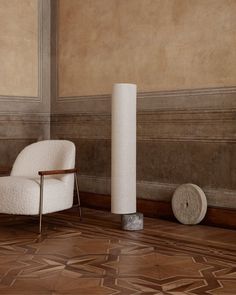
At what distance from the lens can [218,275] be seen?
3.52m

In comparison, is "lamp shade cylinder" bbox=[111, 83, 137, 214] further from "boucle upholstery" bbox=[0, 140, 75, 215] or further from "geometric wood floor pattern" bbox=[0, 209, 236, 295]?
"boucle upholstery" bbox=[0, 140, 75, 215]

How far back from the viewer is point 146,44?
5836mm

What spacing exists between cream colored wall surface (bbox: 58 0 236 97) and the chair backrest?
1126 millimetres

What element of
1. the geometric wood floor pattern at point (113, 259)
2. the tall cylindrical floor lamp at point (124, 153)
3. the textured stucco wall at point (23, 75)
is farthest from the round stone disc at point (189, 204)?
the textured stucco wall at point (23, 75)

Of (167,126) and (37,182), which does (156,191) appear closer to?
(167,126)

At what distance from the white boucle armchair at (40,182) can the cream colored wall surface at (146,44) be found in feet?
3.96

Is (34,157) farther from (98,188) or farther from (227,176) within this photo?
(227,176)

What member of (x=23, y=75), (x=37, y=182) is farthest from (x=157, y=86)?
(x=23, y=75)

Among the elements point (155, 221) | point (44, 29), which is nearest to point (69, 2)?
point (44, 29)

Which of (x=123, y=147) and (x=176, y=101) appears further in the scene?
(x=176, y=101)

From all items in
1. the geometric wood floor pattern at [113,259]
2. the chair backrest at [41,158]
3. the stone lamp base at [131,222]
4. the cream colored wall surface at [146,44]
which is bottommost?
the geometric wood floor pattern at [113,259]

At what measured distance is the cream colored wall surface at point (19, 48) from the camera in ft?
21.4

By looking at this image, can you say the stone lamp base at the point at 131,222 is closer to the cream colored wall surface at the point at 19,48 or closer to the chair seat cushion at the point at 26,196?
the chair seat cushion at the point at 26,196

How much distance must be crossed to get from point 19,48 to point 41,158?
1.78m
